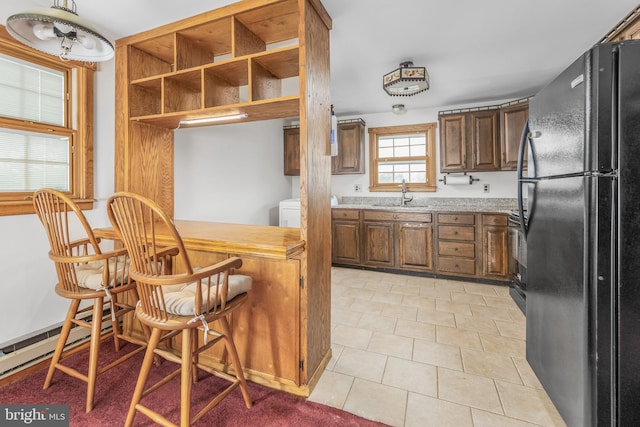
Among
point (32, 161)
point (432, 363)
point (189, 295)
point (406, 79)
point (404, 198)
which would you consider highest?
point (406, 79)

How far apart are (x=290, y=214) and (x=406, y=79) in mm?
2370

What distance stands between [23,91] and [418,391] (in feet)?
10.1

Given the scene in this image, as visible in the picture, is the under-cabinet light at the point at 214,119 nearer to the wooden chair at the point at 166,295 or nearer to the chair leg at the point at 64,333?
the wooden chair at the point at 166,295

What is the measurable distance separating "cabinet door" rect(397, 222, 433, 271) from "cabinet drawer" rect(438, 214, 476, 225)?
17cm

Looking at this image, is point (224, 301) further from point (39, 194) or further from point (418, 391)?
point (418, 391)

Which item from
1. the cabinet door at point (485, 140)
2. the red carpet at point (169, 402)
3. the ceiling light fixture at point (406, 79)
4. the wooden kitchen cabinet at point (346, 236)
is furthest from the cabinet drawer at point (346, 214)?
the red carpet at point (169, 402)

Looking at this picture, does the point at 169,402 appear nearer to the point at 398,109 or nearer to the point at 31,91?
the point at 31,91

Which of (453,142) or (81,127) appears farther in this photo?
(453,142)

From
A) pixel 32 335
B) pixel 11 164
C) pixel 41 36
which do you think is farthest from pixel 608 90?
pixel 32 335

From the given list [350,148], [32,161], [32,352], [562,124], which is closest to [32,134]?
[32,161]

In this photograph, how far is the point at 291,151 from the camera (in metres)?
4.87

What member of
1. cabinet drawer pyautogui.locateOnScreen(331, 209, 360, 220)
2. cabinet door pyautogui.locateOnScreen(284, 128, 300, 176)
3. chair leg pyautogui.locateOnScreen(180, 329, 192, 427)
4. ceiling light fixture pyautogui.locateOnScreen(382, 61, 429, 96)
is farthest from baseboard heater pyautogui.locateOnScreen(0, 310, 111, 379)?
cabinet door pyautogui.locateOnScreen(284, 128, 300, 176)

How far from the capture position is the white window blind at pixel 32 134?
180cm

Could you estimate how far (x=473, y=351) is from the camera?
2141 mm
